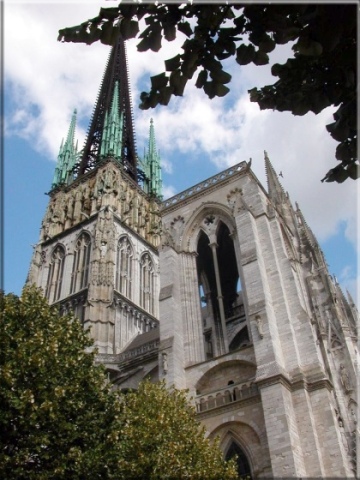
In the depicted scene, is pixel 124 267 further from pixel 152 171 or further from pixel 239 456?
pixel 239 456

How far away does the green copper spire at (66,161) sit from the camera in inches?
1971

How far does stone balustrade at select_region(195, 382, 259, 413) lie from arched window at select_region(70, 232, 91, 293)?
2126 cm

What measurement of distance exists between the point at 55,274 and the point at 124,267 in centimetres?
544

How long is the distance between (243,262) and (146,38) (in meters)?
15.8

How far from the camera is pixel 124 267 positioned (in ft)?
133

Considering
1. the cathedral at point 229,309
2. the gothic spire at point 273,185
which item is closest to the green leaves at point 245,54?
the cathedral at point 229,309

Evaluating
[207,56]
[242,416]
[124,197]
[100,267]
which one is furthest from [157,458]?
[124,197]

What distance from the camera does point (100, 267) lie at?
37844 millimetres

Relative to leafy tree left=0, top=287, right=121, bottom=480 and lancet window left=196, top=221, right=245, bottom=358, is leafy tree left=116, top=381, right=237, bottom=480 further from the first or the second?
lancet window left=196, top=221, right=245, bottom=358

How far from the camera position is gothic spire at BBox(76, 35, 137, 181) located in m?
50.9

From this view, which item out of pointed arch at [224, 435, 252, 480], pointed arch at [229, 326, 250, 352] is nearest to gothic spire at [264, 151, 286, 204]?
pointed arch at [229, 326, 250, 352]

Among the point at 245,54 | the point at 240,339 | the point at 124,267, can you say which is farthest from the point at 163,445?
the point at 124,267

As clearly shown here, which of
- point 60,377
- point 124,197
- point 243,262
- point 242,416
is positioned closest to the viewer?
point 60,377

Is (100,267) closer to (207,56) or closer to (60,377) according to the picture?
(60,377)
